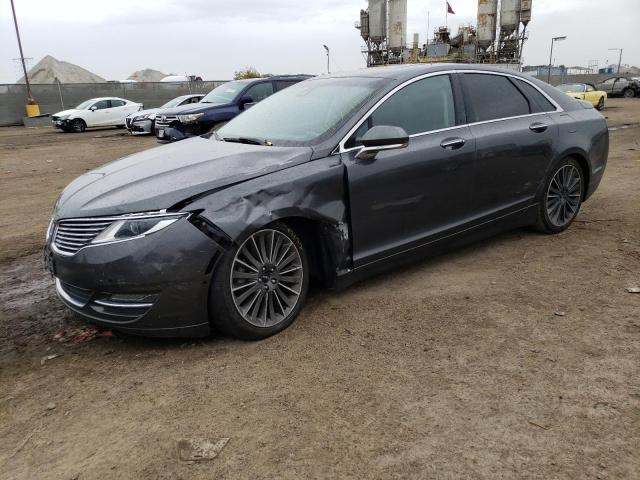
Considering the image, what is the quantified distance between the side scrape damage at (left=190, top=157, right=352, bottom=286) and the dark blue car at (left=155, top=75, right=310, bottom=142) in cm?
869

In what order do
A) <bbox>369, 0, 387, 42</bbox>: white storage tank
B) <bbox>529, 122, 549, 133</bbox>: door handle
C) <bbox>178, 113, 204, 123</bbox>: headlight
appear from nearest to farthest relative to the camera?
<bbox>529, 122, 549, 133</bbox>: door handle, <bbox>178, 113, 204, 123</bbox>: headlight, <bbox>369, 0, 387, 42</bbox>: white storage tank

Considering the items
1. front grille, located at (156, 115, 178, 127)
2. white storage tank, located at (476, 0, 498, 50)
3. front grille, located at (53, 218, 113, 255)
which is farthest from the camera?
white storage tank, located at (476, 0, 498, 50)

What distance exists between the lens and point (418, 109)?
13.4 ft

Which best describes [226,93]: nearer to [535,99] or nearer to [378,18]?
[535,99]

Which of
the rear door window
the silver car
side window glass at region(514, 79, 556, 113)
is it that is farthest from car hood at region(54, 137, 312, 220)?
the silver car

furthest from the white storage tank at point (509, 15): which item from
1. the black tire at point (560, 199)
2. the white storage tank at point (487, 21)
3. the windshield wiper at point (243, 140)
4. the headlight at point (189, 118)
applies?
the windshield wiper at point (243, 140)

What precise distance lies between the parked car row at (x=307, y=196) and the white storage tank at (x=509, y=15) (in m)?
65.3

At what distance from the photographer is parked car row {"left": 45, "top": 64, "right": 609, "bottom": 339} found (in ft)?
10.0

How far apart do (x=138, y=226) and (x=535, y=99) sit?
147 inches

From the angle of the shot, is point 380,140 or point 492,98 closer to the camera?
point 380,140

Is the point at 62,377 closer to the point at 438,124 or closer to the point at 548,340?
the point at 548,340

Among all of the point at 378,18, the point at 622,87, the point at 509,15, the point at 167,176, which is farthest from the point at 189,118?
the point at 378,18

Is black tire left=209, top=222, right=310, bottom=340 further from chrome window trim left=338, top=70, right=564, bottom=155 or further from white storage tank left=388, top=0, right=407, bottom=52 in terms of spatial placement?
white storage tank left=388, top=0, right=407, bottom=52

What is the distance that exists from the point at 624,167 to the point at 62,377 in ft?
29.4
